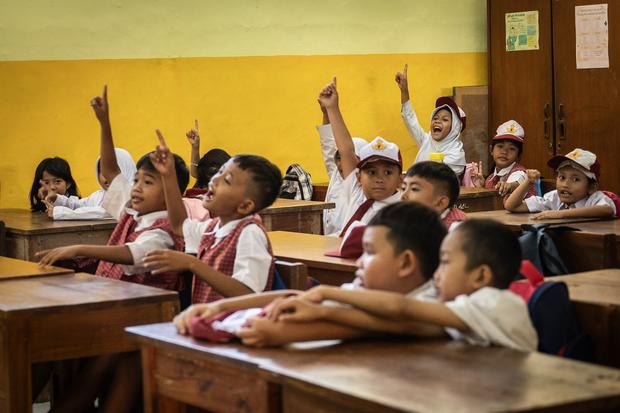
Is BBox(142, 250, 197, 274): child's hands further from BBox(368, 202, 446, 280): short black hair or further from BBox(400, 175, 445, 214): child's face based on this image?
BBox(400, 175, 445, 214): child's face

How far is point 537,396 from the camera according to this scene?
1.82m

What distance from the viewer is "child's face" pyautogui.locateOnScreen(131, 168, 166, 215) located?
3.99m

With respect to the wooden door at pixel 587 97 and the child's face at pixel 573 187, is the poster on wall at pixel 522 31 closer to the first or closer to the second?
the wooden door at pixel 587 97

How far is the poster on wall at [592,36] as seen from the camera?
8.14 m

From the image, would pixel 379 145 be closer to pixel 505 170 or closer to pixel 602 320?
pixel 602 320

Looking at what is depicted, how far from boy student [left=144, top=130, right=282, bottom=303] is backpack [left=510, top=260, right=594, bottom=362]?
0.98 m

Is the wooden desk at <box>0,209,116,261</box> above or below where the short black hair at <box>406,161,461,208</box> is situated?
below

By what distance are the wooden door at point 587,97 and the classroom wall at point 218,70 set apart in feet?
2.53

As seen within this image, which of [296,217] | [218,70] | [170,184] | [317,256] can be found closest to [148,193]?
[170,184]

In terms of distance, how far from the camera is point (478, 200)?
6828 millimetres

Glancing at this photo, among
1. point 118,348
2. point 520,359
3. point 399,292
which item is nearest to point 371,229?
point 399,292

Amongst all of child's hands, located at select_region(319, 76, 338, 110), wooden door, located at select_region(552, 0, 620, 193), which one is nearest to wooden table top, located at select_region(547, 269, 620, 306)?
child's hands, located at select_region(319, 76, 338, 110)

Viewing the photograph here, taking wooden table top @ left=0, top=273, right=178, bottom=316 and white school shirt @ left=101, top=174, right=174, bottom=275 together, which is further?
white school shirt @ left=101, top=174, right=174, bottom=275

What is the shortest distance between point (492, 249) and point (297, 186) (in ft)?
15.8
